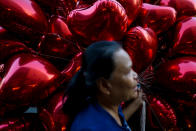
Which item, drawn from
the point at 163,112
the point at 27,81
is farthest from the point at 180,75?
the point at 27,81

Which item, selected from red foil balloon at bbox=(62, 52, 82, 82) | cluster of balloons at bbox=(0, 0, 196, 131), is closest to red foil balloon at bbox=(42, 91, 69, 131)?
cluster of balloons at bbox=(0, 0, 196, 131)

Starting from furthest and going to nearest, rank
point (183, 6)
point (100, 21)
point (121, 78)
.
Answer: point (183, 6), point (100, 21), point (121, 78)

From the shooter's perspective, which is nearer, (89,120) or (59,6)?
(89,120)

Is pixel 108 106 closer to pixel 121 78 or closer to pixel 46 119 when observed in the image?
pixel 121 78

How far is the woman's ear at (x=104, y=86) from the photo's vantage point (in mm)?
473

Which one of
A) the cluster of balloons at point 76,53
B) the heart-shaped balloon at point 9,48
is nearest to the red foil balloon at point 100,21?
the cluster of balloons at point 76,53

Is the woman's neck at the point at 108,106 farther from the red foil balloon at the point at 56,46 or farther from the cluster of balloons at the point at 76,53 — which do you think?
the red foil balloon at the point at 56,46

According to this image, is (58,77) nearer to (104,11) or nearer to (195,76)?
(104,11)

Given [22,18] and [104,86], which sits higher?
[22,18]

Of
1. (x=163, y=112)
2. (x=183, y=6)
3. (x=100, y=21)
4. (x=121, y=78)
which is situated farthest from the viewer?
(x=183, y=6)

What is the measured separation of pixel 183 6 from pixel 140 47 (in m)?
0.36

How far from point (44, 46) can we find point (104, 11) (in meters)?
0.29

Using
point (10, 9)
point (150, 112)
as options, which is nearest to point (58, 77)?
point (10, 9)

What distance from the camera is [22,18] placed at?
71 centimetres
